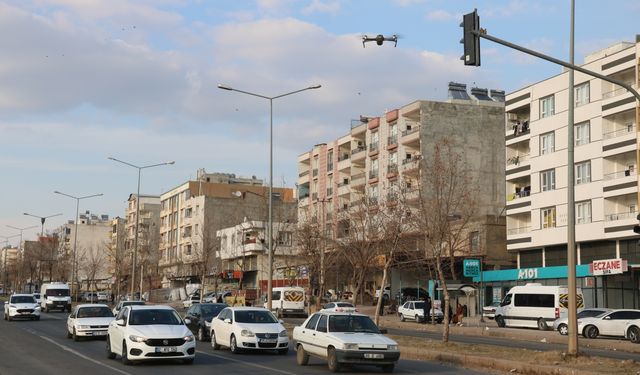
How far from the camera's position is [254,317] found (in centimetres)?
2406

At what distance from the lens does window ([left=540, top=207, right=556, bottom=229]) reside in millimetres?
59188

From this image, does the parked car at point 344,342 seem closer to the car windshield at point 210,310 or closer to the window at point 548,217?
the car windshield at point 210,310

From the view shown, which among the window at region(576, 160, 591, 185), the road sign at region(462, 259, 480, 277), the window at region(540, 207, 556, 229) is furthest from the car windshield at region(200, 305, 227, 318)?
the window at region(540, 207, 556, 229)

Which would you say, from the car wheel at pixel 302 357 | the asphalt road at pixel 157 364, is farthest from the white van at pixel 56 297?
the car wheel at pixel 302 357

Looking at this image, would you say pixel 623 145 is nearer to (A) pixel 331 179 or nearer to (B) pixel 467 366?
(B) pixel 467 366

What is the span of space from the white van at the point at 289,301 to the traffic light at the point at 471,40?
4447 cm

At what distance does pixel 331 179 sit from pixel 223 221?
2650cm

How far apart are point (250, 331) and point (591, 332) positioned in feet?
67.2

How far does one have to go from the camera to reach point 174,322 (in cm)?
2070

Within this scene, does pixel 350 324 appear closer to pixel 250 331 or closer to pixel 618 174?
pixel 250 331

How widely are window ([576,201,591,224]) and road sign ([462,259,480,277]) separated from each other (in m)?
7.92

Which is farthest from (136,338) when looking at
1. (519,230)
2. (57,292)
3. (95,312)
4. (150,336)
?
(519,230)

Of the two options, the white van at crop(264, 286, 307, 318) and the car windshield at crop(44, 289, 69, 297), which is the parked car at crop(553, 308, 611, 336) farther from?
the car windshield at crop(44, 289, 69, 297)

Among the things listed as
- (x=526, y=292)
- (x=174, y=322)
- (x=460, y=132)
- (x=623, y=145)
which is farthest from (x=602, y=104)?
(x=174, y=322)
